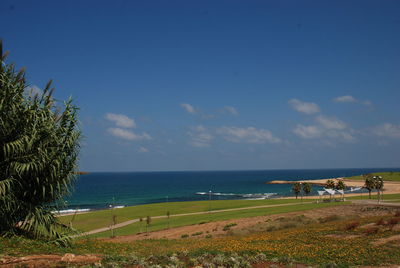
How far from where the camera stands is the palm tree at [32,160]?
17.3 meters

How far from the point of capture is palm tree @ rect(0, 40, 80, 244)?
1733 cm

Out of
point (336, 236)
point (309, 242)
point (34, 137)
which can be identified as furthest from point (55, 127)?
point (336, 236)

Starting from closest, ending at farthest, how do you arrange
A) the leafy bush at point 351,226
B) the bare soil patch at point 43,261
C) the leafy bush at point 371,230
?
the bare soil patch at point 43,261, the leafy bush at point 371,230, the leafy bush at point 351,226

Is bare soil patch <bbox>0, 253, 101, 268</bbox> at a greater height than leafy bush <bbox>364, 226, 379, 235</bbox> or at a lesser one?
greater

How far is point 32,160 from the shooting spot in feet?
57.4

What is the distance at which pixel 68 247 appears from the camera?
18.2m

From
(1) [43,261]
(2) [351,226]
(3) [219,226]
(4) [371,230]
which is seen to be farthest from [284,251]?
(3) [219,226]

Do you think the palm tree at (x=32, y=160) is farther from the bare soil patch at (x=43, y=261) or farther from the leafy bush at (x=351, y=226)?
the leafy bush at (x=351, y=226)

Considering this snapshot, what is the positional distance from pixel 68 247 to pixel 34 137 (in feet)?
20.3

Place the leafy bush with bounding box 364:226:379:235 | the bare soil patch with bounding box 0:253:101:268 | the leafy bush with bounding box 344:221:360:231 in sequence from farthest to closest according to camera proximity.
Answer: the leafy bush with bounding box 344:221:360:231 < the leafy bush with bounding box 364:226:379:235 < the bare soil patch with bounding box 0:253:101:268

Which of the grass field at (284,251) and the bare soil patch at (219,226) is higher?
the grass field at (284,251)

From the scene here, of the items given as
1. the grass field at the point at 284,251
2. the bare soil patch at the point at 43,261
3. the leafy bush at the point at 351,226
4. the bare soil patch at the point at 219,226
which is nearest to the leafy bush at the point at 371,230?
the grass field at the point at 284,251

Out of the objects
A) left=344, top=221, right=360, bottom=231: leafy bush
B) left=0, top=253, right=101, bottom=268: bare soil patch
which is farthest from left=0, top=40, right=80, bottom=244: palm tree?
left=344, top=221, right=360, bottom=231: leafy bush

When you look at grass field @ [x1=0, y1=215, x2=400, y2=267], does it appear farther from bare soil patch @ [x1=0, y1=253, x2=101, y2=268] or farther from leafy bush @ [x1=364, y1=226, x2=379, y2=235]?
bare soil patch @ [x1=0, y1=253, x2=101, y2=268]
